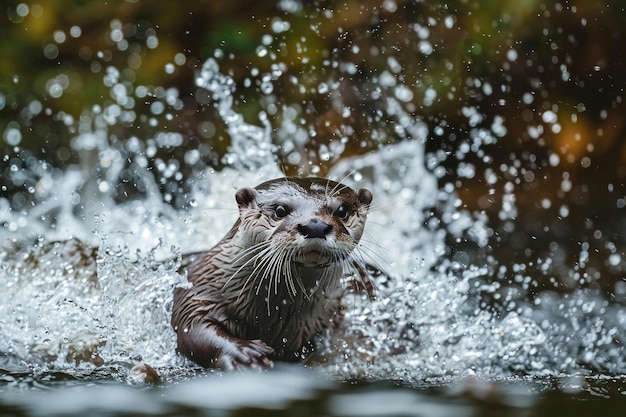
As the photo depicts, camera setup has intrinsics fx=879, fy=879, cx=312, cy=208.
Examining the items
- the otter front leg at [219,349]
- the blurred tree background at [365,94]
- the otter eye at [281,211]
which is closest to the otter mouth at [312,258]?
the otter eye at [281,211]

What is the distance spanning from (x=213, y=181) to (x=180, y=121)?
492 millimetres

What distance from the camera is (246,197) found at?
95.2 inches

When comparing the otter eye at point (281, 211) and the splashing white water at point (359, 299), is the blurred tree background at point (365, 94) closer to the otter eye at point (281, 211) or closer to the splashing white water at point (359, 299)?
the splashing white water at point (359, 299)

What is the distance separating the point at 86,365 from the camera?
7.37ft

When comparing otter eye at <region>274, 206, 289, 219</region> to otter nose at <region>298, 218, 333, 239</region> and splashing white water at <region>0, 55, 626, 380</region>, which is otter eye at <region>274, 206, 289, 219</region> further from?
splashing white water at <region>0, 55, 626, 380</region>

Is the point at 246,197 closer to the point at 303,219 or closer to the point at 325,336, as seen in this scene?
the point at 303,219

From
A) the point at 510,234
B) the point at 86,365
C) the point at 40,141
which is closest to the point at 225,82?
the point at 40,141

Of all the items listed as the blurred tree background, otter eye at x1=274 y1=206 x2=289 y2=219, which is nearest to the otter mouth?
otter eye at x1=274 y1=206 x2=289 y2=219

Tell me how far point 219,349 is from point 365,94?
7.79 ft

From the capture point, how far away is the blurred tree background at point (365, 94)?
3.88 m

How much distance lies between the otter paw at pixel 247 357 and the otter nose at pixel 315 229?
33 cm

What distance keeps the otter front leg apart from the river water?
0.16ft

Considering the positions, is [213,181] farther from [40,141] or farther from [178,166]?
[40,141]

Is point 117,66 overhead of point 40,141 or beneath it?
overhead
